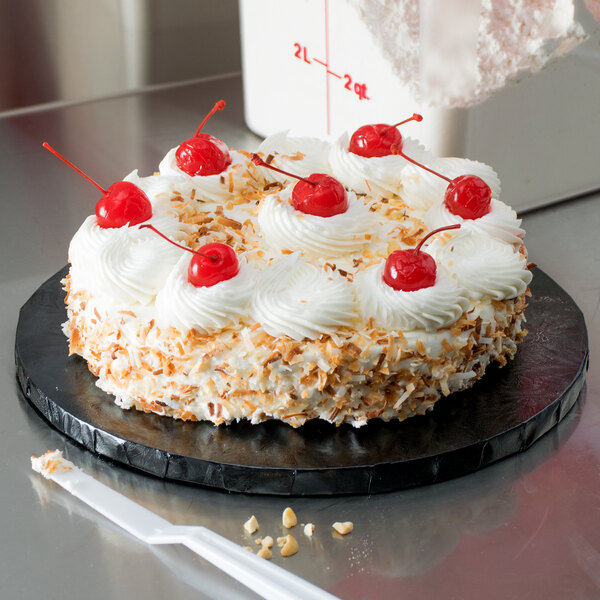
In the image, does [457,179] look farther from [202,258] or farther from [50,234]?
[50,234]

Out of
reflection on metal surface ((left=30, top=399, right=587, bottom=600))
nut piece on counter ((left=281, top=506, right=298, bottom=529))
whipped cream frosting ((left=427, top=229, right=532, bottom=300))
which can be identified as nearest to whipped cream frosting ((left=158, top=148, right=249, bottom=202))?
whipped cream frosting ((left=427, top=229, right=532, bottom=300))

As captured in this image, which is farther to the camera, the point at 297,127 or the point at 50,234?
the point at 297,127

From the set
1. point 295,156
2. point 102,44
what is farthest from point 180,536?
point 102,44

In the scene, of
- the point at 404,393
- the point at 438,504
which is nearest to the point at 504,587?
the point at 438,504

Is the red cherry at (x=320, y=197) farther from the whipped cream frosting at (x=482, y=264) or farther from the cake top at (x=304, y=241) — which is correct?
the whipped cream frosting at (x=482, y=264)

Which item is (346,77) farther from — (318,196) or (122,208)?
(122,208)

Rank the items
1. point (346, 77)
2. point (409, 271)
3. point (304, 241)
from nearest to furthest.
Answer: point (409, 271), point (304, 241), point (346, 77)

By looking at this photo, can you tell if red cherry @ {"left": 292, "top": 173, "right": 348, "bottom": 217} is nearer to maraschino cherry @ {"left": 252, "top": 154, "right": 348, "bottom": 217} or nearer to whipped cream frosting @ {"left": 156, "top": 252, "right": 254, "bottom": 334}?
maraschino cherry @ {"left": 252, "top": 154, "right": 348, "bottom": 217}
